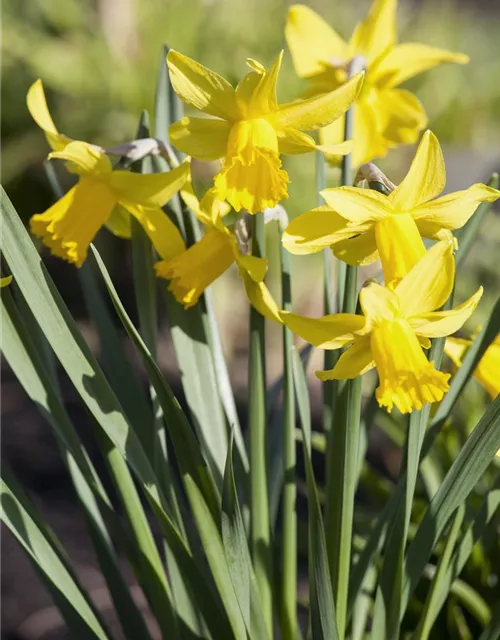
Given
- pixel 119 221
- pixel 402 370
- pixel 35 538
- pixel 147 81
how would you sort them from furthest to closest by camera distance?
pixel 147 81, pixel 119 221, pixel 35 538, pixel 402 370

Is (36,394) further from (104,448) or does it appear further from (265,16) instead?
(265,16)

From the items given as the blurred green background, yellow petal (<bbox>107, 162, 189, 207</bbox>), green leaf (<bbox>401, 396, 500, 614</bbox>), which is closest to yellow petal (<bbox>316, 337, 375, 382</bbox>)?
green leaf (<bbox>401, 396, 500, 614</bbox>)

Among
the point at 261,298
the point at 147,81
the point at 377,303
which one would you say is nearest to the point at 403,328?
the point at 377,303

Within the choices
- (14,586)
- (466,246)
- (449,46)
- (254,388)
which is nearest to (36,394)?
(254,388)

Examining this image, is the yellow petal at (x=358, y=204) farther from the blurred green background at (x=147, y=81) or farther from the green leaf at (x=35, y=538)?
the blurred green background at (x=147, y=81)

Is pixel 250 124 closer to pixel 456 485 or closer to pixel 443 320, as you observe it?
pixel 443 320

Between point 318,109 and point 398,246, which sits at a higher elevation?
point 318,109

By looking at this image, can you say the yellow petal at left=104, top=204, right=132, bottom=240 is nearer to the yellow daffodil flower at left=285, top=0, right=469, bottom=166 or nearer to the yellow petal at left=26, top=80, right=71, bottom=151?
the yellow petal at left=26, top=80, right=71, bottom=151
